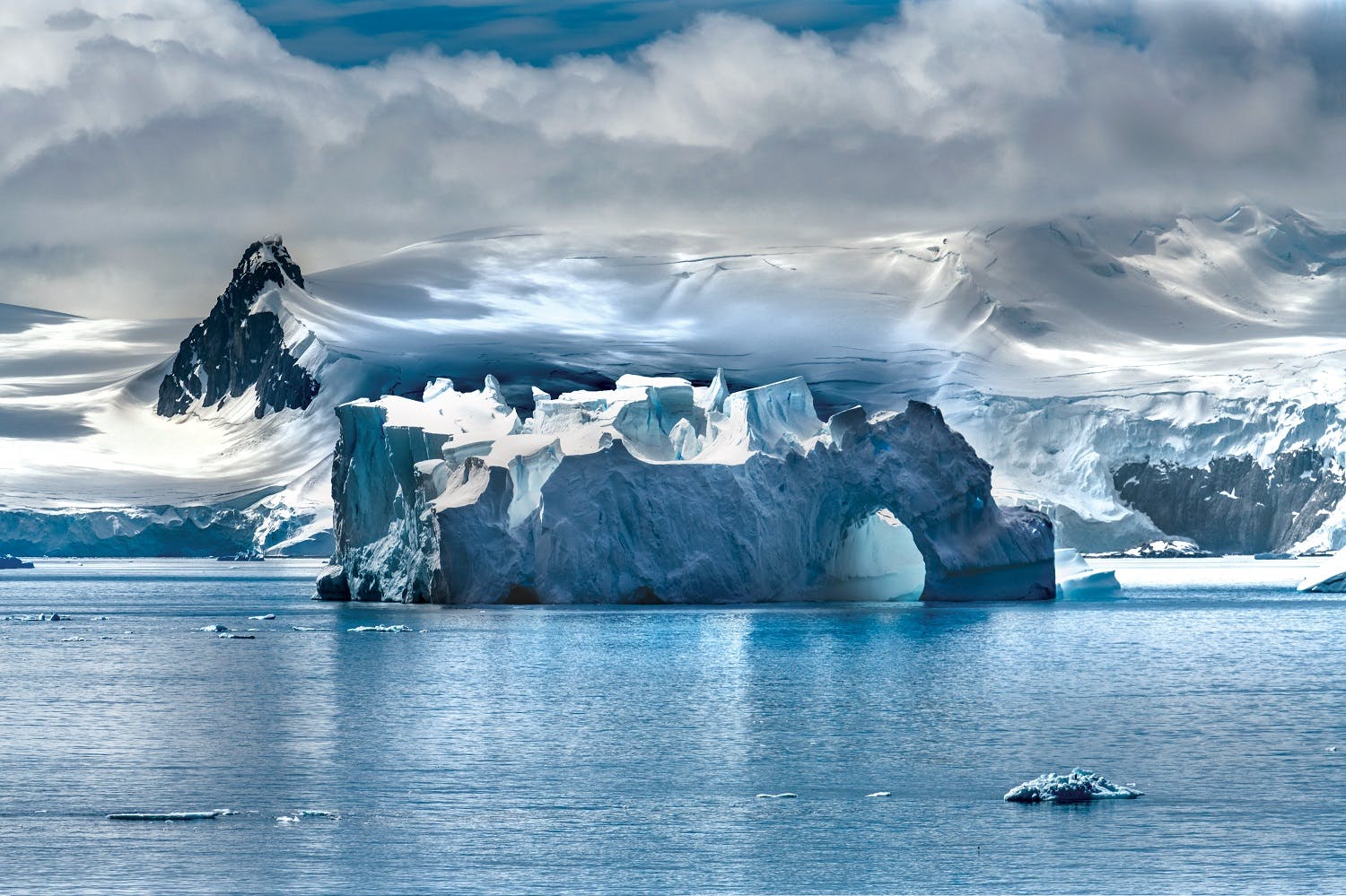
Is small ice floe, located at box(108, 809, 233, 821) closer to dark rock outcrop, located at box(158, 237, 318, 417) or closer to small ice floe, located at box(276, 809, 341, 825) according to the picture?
small ice floe, located at box(276, 809, 341, 825)

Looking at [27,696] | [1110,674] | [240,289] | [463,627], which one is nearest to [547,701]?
[27,696]

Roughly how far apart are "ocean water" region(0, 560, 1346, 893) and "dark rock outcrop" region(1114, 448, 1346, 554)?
5195 cm

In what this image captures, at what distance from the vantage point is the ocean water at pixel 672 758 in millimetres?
16406

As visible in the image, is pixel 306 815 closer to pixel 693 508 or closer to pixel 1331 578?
pixel 693 508

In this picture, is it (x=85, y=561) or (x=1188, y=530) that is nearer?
(x=1188, y=530)

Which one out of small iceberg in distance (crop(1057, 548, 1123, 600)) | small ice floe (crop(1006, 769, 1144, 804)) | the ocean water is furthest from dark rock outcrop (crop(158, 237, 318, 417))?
small ice floe (crop(1006, 769, 1144, 804))

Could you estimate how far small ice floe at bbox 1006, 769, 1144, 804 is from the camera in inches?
764

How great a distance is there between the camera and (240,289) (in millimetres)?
177875

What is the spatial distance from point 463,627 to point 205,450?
122904 mm

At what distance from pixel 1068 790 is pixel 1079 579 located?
40.9 m

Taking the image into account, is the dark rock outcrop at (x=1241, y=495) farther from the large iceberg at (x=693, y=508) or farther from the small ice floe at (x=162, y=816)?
the small ice floe at (x=162, y=816)

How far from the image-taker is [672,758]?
924 inches

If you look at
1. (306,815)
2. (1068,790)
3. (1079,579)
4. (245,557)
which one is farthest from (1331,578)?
(245,557)

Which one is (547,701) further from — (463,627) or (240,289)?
(240,289)
